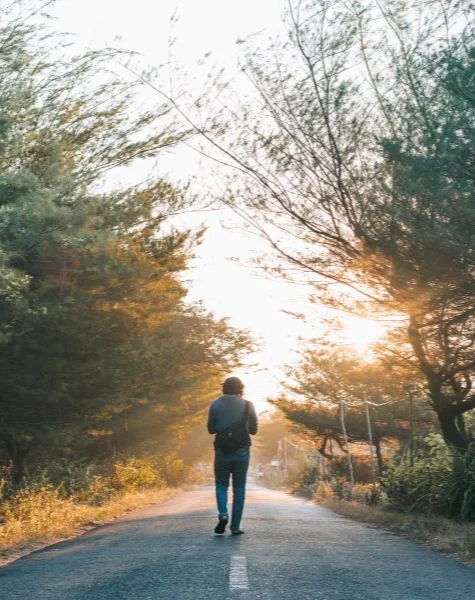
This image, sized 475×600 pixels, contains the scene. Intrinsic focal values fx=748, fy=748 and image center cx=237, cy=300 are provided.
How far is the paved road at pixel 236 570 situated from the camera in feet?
18.3

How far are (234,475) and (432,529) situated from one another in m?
3.55

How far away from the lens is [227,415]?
31.2 ft

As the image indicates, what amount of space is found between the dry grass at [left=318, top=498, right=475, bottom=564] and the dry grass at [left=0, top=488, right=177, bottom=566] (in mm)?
5091

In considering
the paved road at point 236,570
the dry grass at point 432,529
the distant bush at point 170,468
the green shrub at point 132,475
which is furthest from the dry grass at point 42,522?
the distant bush at point 170,468

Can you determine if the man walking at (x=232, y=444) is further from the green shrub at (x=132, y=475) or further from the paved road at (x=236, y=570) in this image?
the green shrub at (x=132, y=475)

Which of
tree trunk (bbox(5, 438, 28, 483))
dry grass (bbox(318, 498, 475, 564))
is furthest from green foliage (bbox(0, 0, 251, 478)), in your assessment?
dry grass (bbox(318, 498, 475, 564))

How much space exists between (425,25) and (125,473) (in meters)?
19.9

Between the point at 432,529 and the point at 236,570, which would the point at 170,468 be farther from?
the point at 236,570

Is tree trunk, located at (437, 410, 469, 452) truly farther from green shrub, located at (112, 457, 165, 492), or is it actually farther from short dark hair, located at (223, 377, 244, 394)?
green shrub, located at (112, 457, 165, 492)

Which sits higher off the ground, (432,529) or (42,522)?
(42,522)

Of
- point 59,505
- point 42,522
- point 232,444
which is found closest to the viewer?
point 232,444

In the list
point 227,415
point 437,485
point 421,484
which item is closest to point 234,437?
point 227,415

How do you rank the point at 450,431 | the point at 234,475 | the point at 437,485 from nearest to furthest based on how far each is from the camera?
the point at 234,475, the point at 437,485, the point at 450,431

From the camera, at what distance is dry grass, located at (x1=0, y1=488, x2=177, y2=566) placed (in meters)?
9.45
